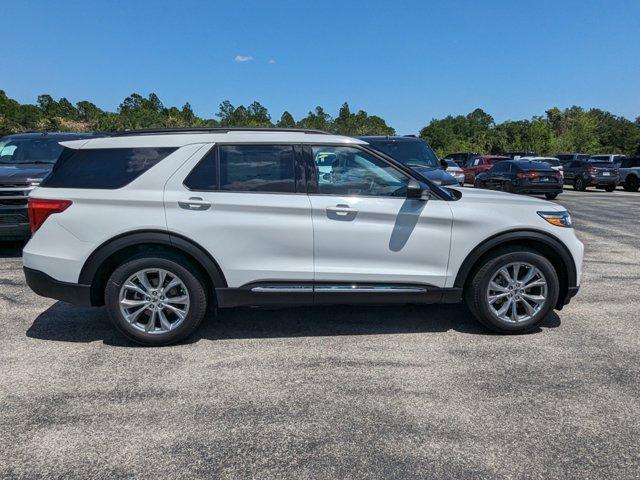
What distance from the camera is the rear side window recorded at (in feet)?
14.1

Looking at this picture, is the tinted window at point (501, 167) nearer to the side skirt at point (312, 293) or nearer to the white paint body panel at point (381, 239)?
the white paint body panel at point (381, 239)

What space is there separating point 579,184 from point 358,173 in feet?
78.1

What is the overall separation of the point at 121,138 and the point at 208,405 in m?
2.37

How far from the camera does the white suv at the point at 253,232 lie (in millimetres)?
4238

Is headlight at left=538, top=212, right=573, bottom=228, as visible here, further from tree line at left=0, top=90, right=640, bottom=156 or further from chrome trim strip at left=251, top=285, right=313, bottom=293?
tree line at left=0, top=90, right=640, bottom=156

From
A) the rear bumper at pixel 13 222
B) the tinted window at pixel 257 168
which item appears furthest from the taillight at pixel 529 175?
the rear bumper at pixel 13 222

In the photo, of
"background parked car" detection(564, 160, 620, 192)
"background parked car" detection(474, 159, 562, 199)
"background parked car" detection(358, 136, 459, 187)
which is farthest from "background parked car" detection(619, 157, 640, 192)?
"background parked car" detection(358, 136, 459, 187)

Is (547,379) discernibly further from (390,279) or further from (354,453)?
(354,453)

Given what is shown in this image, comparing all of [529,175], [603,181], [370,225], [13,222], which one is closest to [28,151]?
[13,222]

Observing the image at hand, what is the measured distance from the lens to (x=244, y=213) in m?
4.27

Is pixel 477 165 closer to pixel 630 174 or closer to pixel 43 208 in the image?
pixel 630 174

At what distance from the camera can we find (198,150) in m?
4.37

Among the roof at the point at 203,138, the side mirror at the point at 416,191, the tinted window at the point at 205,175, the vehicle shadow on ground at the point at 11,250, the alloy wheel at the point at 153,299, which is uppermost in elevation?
the roof at the point at 203,138

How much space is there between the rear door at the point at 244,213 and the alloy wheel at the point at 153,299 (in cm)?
42
